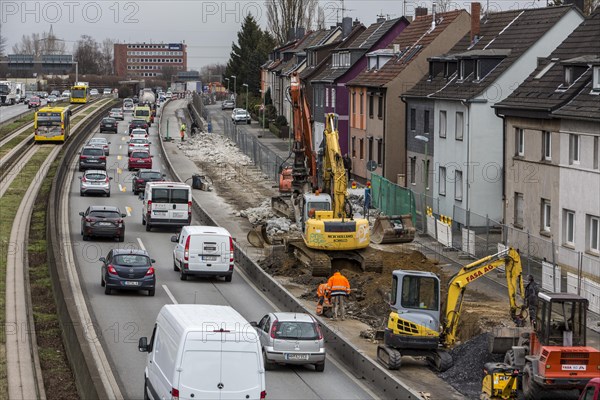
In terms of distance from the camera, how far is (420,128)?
200ft

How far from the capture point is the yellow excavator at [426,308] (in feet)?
91.1

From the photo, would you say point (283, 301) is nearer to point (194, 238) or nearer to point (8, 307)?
point (194, 238)

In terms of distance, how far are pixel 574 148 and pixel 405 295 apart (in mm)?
15676

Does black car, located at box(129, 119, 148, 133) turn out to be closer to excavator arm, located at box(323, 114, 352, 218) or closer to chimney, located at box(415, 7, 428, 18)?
chimney, located at box(415, 7, 428, 18)

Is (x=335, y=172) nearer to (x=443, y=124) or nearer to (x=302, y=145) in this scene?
(x=302, y=145)

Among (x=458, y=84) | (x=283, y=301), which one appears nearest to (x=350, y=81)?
(x=458, y=84)

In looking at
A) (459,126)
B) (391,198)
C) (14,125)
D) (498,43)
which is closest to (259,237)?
(391,198)

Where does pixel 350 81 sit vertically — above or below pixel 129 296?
above

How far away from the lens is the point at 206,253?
133ft

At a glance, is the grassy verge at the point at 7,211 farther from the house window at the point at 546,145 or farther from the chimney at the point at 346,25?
the chimney at the point at 346,25

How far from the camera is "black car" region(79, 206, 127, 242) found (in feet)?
157

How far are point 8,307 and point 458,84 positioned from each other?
2777 cm

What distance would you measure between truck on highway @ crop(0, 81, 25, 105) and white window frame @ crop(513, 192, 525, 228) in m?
118

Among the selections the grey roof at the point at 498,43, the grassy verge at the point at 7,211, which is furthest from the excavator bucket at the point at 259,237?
the grey roof at the point at 498,43
